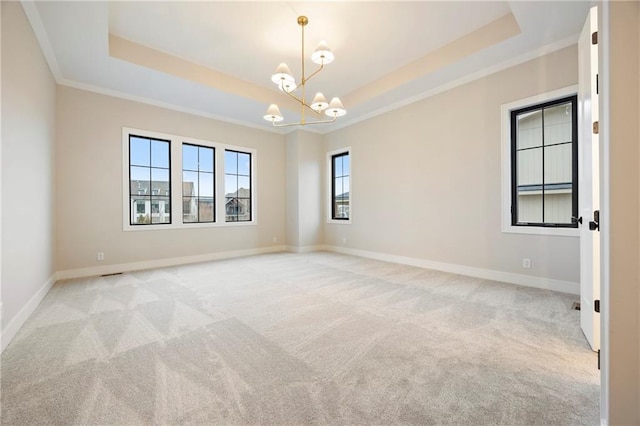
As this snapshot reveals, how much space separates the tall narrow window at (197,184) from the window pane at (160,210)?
28cm

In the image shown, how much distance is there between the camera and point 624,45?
110 cm

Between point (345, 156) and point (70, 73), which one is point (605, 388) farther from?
point (70, 73)

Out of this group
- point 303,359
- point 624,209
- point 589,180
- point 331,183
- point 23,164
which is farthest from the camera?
point 331,183

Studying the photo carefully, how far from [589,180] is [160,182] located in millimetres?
5962

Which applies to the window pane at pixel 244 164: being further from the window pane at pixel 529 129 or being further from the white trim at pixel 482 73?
the window pane at pixel 529 129

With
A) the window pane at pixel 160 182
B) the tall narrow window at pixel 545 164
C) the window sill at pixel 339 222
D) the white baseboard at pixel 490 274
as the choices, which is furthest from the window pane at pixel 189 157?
the tall narrow window at pixel 545 164

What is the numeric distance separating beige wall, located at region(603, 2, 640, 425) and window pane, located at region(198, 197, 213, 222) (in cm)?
585

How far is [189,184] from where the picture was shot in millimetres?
5457

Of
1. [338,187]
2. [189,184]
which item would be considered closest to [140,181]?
[189,184]

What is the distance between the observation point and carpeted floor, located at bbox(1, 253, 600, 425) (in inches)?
55.2

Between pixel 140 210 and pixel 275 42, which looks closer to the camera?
pixel 275 42

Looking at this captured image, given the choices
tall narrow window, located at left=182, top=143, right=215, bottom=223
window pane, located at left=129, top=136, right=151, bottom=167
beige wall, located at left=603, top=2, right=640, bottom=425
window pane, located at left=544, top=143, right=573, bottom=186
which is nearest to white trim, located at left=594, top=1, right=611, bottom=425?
beige wall, located at left=603, top=2, right=640, bottom=425

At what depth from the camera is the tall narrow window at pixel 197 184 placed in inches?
213

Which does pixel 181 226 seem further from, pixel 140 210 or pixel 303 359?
pixel 303 359
